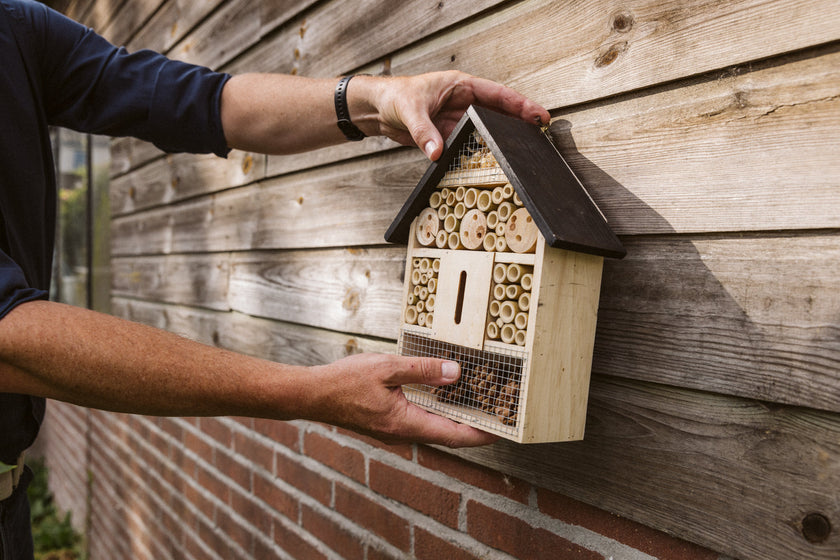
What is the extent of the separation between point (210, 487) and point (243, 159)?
135 centimetres

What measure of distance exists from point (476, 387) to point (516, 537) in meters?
0.41

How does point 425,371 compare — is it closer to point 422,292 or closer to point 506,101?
point 422,292

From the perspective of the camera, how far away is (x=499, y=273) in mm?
959

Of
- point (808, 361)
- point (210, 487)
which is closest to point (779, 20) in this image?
point (808, 361)

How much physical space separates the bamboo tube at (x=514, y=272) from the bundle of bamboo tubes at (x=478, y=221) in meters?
0.03

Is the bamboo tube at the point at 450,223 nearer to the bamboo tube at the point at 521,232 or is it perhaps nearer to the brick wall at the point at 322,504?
the bamboo tube at the point at 521,232

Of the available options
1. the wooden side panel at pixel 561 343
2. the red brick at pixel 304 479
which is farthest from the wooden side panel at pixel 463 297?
the red brick at pixel 304 479

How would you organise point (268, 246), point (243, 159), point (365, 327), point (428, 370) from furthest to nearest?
point (243, 159), point (268, 246), point (365, 327), point (428, 370)

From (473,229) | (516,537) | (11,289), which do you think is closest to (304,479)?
(516,537)

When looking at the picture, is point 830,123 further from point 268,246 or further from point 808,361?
point 268,246

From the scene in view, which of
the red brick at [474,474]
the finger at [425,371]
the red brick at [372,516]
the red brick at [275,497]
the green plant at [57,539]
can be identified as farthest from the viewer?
the green plant at [57,539]

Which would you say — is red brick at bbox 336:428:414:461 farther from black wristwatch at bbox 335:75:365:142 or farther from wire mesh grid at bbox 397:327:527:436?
black wristwatch at bbox 335:75:365:142

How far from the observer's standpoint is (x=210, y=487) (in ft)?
7.93

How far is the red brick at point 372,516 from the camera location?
4.90 feet
